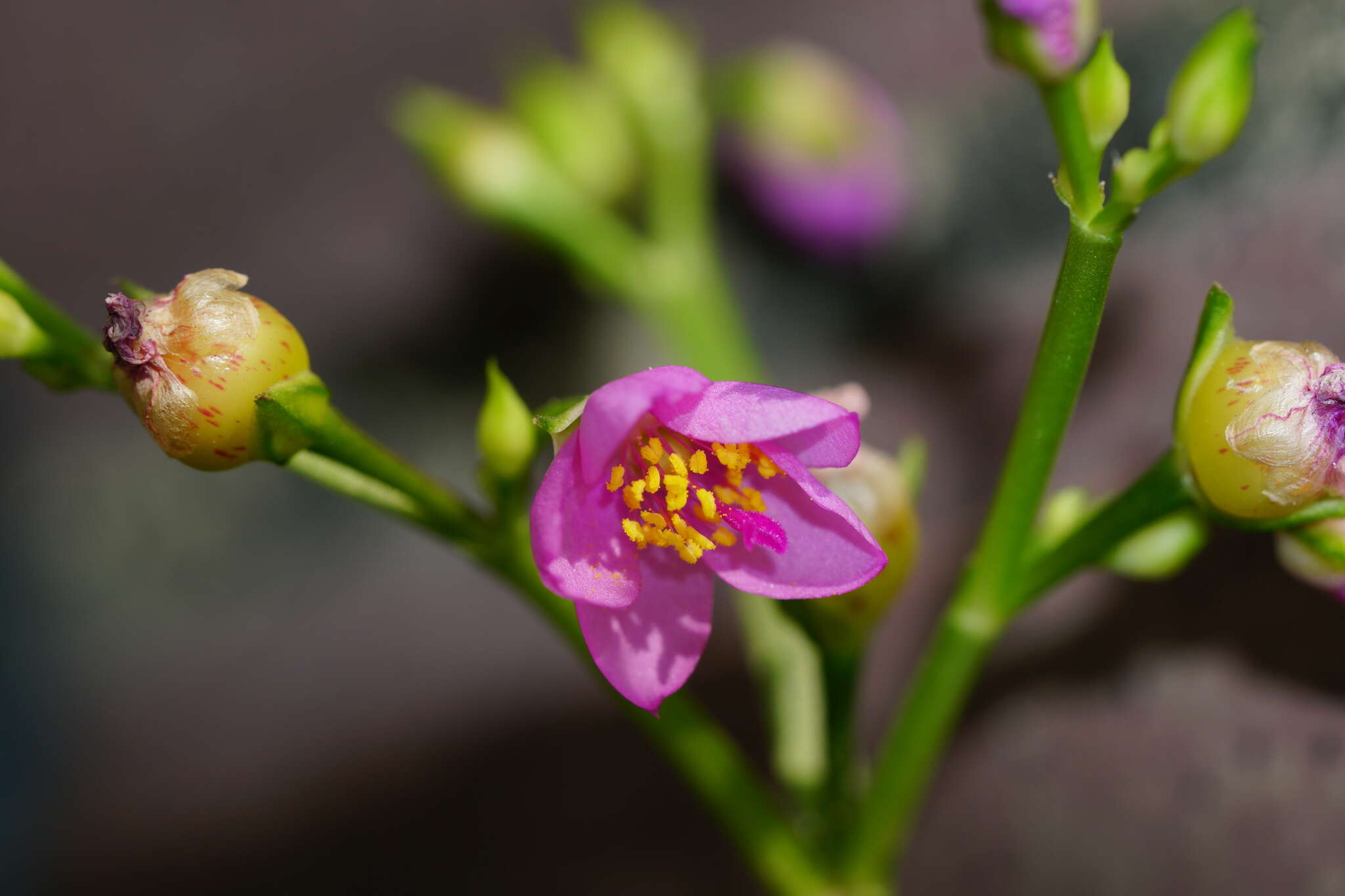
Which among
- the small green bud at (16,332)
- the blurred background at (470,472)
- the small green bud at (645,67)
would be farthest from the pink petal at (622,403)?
the small green bud at (645,67)

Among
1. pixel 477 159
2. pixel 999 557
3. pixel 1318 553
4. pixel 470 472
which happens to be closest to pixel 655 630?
pixel 999 557

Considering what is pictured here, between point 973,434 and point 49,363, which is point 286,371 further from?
point 973,434

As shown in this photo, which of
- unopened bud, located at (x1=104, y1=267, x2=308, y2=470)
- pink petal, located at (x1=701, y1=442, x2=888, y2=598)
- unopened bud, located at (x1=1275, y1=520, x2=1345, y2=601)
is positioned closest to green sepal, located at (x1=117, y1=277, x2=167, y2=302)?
unopened bud, located at (x1=104, y1=267, x2=308, y2=470)

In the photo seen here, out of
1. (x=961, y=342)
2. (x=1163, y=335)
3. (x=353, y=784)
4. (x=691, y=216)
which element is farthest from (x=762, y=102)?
(x=353, y=784)

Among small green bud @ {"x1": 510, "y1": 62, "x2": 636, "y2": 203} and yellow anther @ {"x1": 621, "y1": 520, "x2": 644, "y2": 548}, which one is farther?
small green bud @ {"x1": 510, "y1": 62, "x2": 636, "y2": 203}

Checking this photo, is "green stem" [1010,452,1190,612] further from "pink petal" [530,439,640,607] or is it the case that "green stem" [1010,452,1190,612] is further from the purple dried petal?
the purple dried petal

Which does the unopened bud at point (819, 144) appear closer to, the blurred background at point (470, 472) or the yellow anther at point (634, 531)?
the blurred background at point (470, 472)
